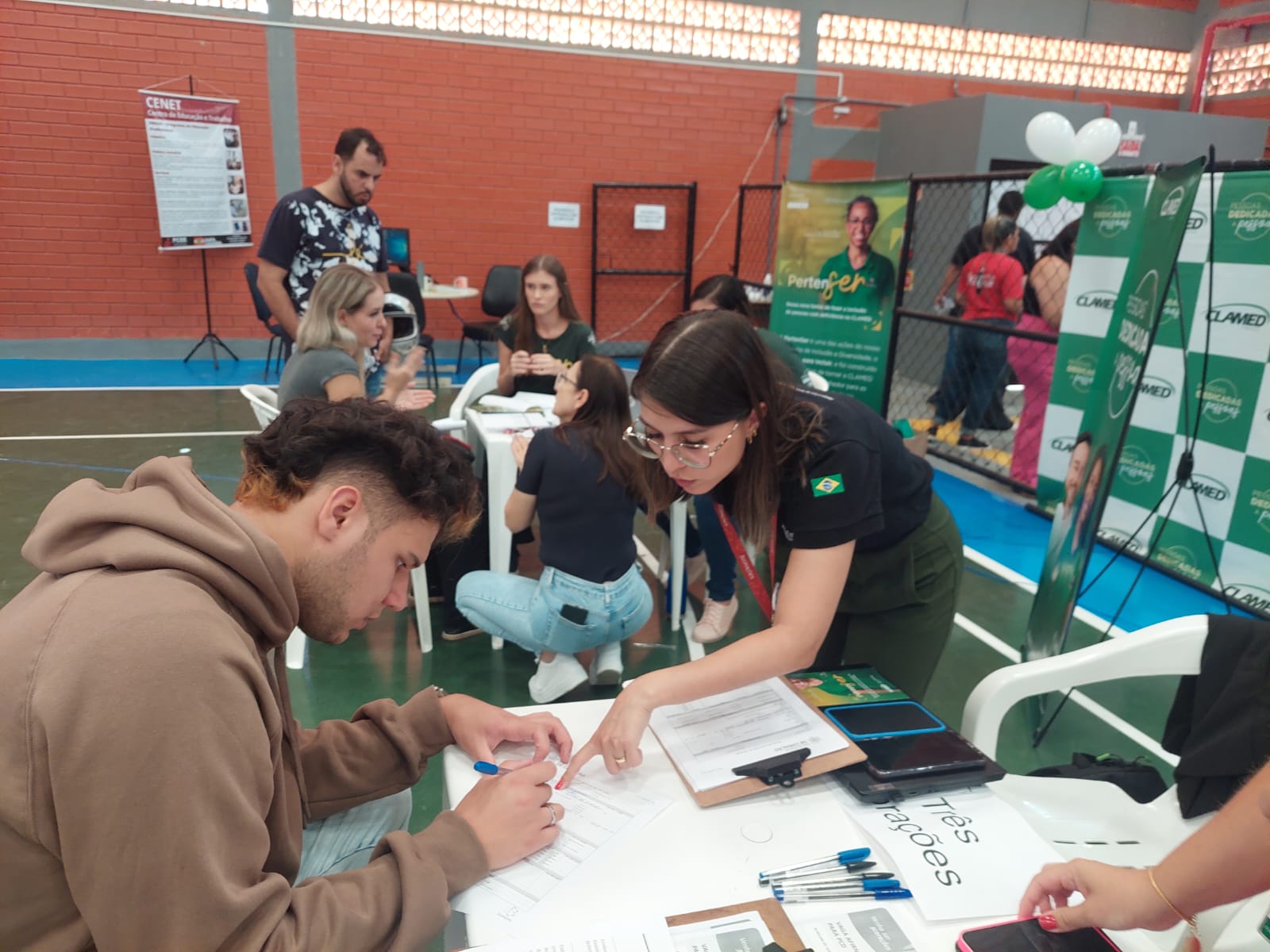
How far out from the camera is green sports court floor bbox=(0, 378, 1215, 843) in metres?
2.47

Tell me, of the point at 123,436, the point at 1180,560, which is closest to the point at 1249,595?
the point at 1180,560

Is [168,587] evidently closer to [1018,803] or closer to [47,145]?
[1018,803]

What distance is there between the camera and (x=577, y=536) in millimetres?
2395

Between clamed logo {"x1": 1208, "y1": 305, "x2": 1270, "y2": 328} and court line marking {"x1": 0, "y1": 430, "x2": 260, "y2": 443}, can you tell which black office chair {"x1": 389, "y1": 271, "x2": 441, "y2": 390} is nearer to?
court line marking {"x1": 0, "y1": 430, "x2": 260, "y2": 443}

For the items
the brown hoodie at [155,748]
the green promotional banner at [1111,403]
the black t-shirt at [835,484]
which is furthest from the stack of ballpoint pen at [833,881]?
the green promotional banner at [1111,403]

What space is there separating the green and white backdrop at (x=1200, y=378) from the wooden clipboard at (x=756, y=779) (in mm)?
2605

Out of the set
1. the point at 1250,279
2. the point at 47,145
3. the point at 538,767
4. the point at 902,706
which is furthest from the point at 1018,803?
the point at 47,145

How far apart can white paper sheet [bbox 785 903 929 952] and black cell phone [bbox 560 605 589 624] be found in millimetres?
1538

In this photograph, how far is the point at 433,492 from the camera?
1.03m

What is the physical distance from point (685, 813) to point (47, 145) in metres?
8.71

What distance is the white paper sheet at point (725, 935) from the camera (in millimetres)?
829

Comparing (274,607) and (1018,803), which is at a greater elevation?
(274,607)

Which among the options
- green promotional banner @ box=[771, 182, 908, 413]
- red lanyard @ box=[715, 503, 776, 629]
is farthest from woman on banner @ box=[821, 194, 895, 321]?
red lanyard @ box=[715, 503, 776, 629]

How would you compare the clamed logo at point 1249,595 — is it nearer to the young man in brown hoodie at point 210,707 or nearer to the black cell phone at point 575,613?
the black cell phone at point 575,613
